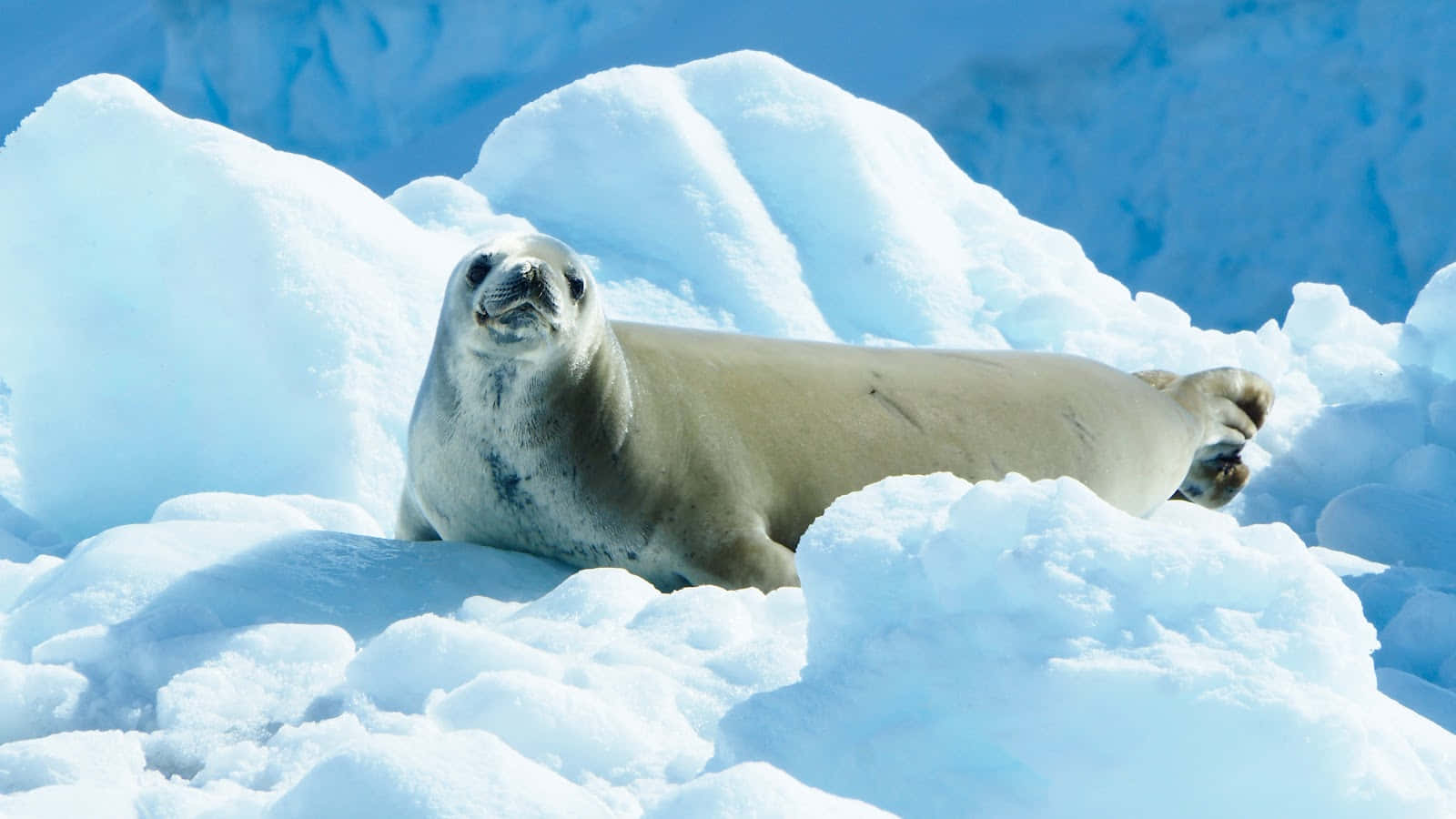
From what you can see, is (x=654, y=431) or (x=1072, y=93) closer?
(x=654, y=431)

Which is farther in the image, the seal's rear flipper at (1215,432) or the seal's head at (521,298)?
the seal's rear flipper at (1215,432)

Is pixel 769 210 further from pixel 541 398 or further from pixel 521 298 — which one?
pixel 521 298

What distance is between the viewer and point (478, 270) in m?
3.12

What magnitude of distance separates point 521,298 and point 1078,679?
1.66 meters

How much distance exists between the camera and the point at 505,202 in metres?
5.83

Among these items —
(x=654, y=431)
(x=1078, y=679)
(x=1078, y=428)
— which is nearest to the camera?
(x=1078, y=679)

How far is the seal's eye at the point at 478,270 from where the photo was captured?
3.11 meters

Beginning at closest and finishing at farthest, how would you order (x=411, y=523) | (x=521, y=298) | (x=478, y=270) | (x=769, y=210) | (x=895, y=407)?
1. (x=521, y=298)
2. (x=478, y=270)
3. (x=411, y=523)
4. (x=895, y=407)
5. (x=769, y=210)

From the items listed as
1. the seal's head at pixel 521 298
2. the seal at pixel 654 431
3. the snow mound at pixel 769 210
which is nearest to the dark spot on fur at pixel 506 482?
the seal at pixel 654 431

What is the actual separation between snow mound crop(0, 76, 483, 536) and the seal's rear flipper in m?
2.46

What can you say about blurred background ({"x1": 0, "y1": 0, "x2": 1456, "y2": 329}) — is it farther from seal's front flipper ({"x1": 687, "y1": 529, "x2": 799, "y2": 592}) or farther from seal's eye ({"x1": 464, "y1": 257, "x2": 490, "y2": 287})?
seal's eye ({"x1": 464, "y1": 257, "x2": 490, "y2": 287})

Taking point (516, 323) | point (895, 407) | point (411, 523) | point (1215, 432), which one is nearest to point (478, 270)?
point (516, 323)

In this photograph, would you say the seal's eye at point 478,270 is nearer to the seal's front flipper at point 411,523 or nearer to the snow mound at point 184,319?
the seal's front flipper at point 411,523

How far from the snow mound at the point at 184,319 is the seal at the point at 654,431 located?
2.69 feet
